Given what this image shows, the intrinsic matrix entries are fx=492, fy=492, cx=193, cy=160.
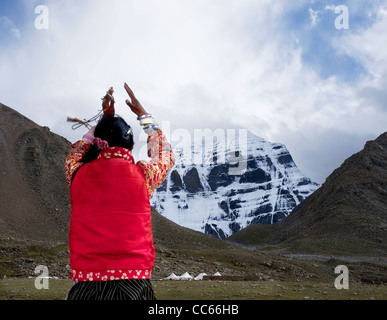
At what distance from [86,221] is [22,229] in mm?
47221

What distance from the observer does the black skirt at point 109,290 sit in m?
3.91

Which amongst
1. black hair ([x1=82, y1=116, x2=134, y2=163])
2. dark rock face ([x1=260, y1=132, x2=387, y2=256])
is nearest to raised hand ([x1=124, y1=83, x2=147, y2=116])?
black hair ([x1=82, y1=116, x2=134, y2=163])

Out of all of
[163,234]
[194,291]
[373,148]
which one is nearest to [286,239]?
[373,148]

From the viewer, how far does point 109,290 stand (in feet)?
12.8

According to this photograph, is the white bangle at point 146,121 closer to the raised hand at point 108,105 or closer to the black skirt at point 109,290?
the raised hand at point 108,105

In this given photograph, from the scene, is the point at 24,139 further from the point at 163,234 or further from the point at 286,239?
the point at 286,239

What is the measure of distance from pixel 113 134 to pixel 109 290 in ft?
4.27

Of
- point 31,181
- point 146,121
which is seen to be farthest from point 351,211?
point 146,121

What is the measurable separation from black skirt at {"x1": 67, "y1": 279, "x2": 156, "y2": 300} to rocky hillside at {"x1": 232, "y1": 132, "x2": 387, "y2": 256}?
60553 mm

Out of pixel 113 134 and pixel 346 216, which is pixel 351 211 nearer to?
pixel 346 216

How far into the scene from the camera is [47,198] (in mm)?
55531

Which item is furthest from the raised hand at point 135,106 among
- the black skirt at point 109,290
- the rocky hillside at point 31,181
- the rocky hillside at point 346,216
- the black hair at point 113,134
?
the rocky hillside at point 346,216

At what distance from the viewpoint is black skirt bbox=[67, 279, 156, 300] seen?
154 inches

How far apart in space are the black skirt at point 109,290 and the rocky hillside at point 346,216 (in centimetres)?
6055
